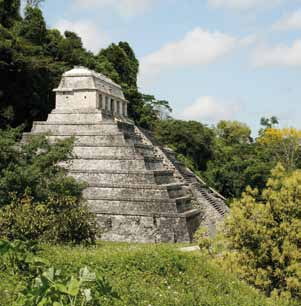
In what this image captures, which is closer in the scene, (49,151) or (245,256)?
(245,256)

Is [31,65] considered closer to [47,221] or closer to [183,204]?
[183,204]

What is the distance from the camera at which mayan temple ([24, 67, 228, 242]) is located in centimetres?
1858

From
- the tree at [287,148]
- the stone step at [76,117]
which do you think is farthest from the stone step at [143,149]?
the tree at [287,148]

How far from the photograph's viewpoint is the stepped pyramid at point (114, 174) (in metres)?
18.5

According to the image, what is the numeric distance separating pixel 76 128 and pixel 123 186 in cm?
417

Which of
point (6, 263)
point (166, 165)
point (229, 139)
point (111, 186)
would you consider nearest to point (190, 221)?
point (111, 186)

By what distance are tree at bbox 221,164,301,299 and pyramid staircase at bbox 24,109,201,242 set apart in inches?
302

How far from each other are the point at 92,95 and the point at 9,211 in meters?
11.0

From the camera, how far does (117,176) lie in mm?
19438

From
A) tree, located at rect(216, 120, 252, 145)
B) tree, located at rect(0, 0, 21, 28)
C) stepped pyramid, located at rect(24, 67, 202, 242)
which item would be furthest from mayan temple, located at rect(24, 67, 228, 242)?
tree, located at rect(216, 120, 252, 145)

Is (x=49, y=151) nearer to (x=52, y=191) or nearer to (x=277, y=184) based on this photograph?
(x=52, y=191)

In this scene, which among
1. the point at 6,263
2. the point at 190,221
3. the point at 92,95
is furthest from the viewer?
the point at 92,95

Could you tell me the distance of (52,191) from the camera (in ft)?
49.2

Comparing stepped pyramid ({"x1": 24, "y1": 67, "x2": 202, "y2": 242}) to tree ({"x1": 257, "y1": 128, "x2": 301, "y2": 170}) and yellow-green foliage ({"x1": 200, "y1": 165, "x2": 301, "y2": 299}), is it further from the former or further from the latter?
tree ({"x1": 257, "y1": 128, "x2": 301, "y2": 170})
